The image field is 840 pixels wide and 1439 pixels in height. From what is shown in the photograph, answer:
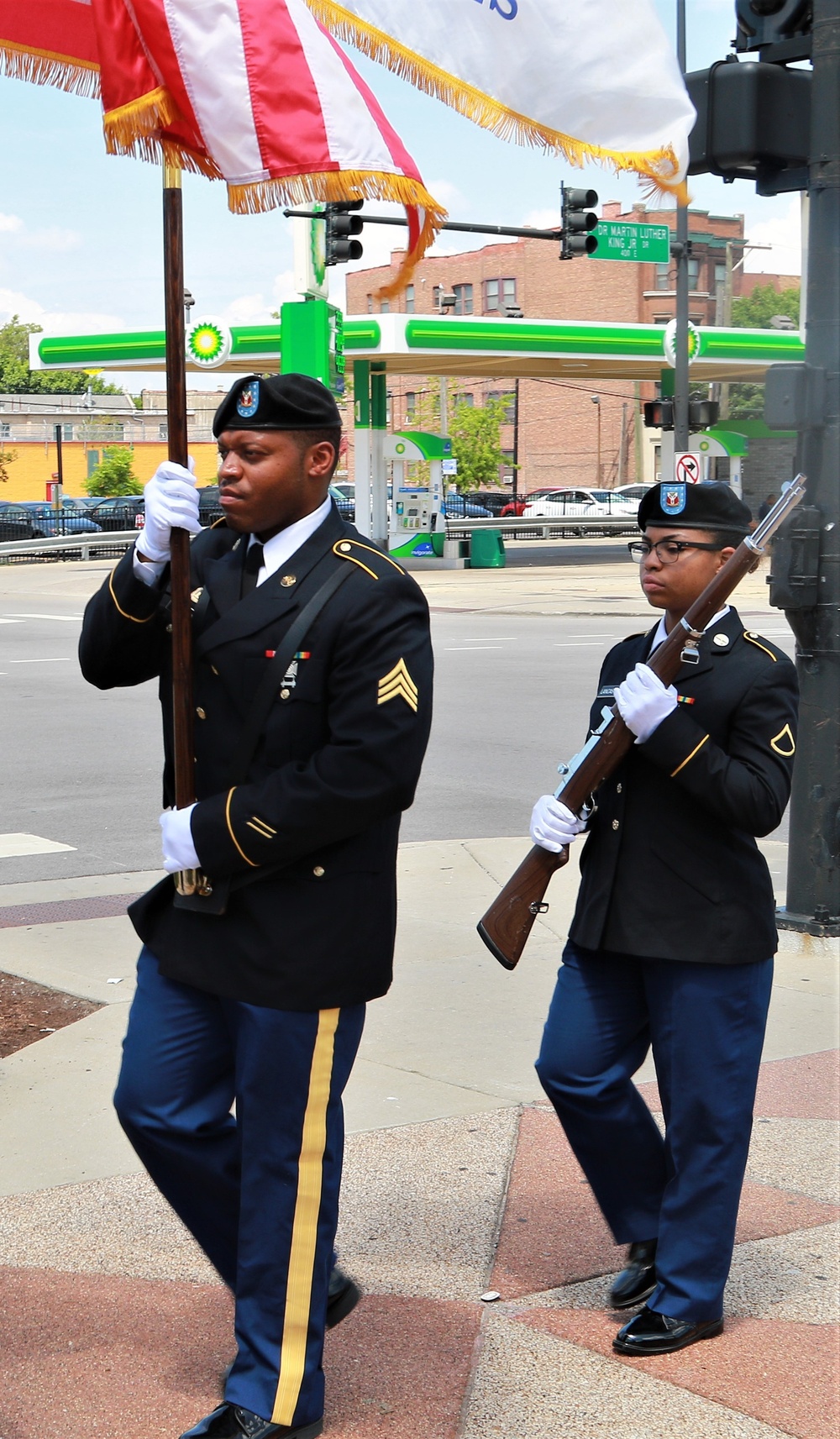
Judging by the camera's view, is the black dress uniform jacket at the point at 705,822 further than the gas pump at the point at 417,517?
No

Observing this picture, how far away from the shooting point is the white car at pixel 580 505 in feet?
192

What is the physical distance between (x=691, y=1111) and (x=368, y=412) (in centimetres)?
3294

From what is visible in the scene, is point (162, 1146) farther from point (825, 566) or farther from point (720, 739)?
point (825, 566)

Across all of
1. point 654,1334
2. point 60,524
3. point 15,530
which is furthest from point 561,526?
point 654,1334

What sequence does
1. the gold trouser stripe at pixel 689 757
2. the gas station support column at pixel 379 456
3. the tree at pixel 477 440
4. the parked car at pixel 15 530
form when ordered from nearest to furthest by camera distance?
the gold trouser stripe at pixel 689 757 → the gas station support column at pixel 379 456 → the parked car at pixel 15 530 → the tree at pixel 477 440

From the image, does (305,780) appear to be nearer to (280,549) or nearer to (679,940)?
(280,549)

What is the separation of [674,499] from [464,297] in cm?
7665

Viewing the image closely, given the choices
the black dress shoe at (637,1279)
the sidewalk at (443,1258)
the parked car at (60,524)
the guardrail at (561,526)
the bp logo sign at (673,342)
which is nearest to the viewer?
the sidewalk at (443,1258)

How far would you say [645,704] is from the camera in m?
3.31

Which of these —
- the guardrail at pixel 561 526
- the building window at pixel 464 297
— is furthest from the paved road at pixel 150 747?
the building window at pixel 464 297

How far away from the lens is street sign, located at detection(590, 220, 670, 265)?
26.3 m

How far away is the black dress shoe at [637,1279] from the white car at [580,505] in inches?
2126

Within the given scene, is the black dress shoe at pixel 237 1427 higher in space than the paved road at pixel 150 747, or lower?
higher

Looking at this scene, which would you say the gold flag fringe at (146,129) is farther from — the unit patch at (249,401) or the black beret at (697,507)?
the black beret at (697,507)
